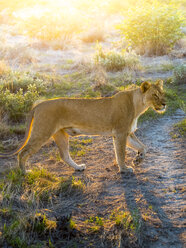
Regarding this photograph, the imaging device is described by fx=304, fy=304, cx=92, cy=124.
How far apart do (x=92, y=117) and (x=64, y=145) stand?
75cm

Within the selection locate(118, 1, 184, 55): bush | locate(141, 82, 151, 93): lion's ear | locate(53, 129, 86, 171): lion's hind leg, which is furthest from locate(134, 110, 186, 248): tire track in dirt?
locate(118, 1, 184, 55): bush

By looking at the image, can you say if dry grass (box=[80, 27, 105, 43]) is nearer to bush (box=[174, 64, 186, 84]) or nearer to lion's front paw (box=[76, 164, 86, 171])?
bush (box=[174, 64, 186, 84])

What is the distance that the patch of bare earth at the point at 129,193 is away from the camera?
3.30m

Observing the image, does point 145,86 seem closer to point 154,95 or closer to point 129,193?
point 154,95

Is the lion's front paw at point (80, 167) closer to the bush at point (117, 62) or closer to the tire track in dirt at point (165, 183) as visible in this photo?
the tire track in dirt at point (165, 183)

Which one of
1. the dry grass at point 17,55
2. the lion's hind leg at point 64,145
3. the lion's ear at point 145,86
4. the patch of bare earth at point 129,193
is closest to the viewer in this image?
the patch of bare earth at point 129,193

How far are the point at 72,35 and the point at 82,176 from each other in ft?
51.8

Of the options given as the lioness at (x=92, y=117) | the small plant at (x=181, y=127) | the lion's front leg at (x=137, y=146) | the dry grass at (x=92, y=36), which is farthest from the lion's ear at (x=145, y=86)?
the dry grass at (x=92, y=36)

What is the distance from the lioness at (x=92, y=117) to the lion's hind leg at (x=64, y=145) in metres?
0.14

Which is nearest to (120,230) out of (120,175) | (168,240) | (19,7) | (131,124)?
(168,240)

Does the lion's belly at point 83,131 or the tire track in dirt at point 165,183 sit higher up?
the lion's belly at point 83,131

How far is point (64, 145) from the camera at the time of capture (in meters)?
5.16

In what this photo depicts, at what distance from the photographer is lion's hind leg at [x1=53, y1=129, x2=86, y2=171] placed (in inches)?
201

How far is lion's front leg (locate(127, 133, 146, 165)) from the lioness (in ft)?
0.65
